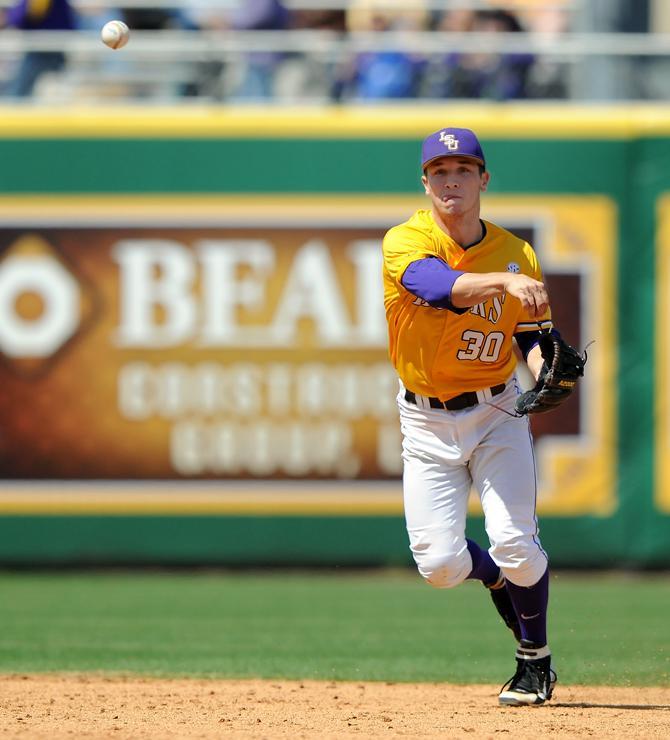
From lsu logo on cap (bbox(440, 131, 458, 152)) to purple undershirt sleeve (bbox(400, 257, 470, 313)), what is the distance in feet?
1.37

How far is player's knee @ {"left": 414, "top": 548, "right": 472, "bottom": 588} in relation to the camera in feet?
18.7

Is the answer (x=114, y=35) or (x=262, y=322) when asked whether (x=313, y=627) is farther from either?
(x=114, y=35)

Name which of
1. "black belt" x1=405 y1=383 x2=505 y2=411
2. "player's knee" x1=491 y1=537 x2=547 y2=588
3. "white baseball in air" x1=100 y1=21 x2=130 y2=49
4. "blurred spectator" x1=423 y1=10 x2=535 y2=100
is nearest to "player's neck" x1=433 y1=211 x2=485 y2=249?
"black belt" x1=405 y1=383 x2=505 y2=411

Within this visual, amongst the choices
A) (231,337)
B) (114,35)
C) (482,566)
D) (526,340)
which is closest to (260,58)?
(231,337)

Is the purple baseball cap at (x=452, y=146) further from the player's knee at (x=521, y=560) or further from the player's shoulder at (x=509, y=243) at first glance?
the player's knee at (x=521, y=560)

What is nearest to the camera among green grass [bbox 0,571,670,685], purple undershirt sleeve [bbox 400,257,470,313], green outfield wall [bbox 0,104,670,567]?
purple undershirt sleeve [bbox 400,257,470,313]

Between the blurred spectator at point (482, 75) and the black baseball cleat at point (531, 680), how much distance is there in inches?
233

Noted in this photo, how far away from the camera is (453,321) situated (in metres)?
5.66

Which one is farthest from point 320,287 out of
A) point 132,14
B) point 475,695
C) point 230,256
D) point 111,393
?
point 475,695

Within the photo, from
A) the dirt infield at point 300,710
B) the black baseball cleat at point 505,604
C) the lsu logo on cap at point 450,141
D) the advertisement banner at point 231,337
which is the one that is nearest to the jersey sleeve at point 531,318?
the lsu logo on cap at point 450,141

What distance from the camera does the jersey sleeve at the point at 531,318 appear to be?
5.70 metres

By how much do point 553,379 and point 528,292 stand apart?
52 centimetres

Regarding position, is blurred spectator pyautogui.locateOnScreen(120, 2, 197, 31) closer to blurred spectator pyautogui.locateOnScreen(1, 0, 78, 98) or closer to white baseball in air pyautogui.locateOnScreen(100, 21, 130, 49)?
blurred spectator pyautogui.locateOnScreen(1, 0, 78, 98)

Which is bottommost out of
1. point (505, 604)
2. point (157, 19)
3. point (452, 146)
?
point (505, 604)
